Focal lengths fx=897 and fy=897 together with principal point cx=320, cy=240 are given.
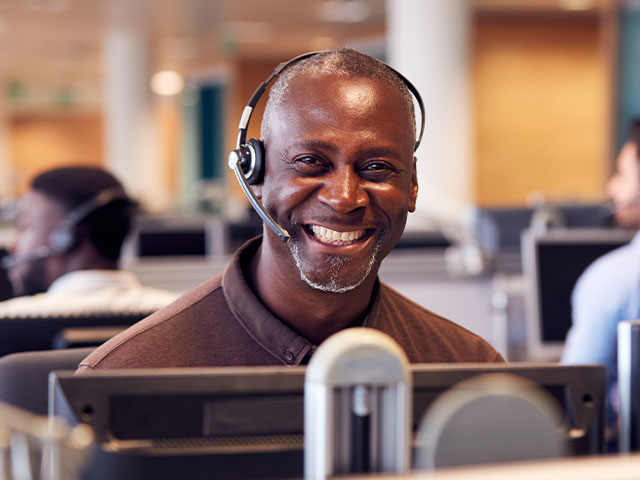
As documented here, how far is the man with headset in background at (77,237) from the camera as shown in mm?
2301

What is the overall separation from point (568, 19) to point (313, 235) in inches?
379

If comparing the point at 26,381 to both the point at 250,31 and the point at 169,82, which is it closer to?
the point at 250,31

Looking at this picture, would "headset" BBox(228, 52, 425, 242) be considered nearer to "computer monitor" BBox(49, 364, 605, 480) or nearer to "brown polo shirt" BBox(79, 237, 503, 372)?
"brown polo shirt" BBox(79, 237, 503, 372)

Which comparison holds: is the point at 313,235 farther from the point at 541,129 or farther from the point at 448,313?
the point at 541,129

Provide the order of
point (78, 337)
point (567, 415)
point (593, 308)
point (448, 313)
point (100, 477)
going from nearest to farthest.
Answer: point (100, 477), point (567, 415), point (78, 337), point (593, 308), point (448, 313)

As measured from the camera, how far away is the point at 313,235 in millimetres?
1179

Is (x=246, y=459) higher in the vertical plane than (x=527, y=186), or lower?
higher

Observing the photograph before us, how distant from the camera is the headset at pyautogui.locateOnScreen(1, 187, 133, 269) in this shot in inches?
92.0

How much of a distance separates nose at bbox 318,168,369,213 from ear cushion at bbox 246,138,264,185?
4.6 inches

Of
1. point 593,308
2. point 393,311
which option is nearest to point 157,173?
point 593,308

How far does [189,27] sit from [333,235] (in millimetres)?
10908

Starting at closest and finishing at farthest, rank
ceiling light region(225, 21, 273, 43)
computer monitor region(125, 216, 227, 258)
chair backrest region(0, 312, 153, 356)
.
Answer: chair backrest region(0, 312, 153, 356) < computer monitor region(125, 216, 227, 258) < ceiling light region(225, 21, 273, 43)

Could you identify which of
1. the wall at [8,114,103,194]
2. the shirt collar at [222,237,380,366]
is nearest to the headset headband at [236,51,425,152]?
the shirt collar at [222,237,380,366]

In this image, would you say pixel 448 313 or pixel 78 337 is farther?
pixel 448 313
